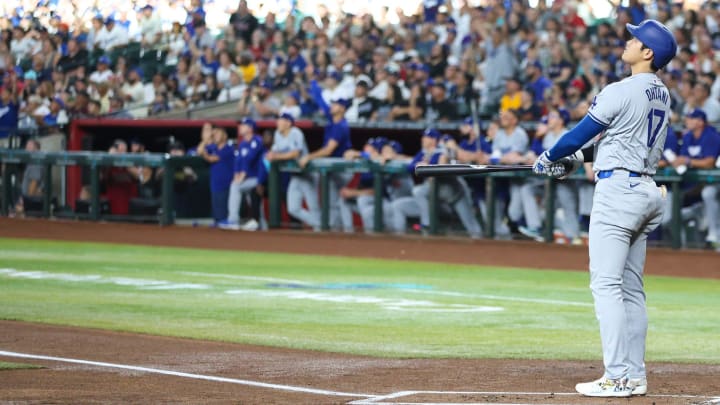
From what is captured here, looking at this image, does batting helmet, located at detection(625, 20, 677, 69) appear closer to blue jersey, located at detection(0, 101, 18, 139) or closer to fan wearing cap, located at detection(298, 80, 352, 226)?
fan wearing cap, located at detection(298, 80, 352, 226)

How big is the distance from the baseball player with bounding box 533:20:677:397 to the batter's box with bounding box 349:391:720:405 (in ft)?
0.38

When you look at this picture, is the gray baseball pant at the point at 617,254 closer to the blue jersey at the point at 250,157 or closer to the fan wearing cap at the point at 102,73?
the blue jersey at the point at 250,157

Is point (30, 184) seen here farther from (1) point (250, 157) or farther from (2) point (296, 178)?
(2) point (296, 178)

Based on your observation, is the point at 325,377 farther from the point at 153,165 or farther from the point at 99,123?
the point at 99,123

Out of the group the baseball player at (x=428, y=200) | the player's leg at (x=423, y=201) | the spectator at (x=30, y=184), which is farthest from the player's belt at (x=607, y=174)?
the spectator at (x=30, y=184)

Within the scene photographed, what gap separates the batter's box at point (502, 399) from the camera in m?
5.72

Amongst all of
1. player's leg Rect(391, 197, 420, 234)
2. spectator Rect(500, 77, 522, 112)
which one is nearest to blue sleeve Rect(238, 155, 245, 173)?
player's leg Rect(391, 197, 420, 234)

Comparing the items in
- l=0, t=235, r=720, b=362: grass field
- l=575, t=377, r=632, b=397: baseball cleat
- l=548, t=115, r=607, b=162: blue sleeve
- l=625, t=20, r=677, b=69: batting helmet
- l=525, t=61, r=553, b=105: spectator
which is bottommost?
l=0, t=235, r=720, b=362: grass field

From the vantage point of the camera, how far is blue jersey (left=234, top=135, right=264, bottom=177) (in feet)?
62.7

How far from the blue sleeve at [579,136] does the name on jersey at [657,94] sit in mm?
280

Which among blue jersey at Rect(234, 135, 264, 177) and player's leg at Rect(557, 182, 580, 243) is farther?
blue jersey at Rect(234, 135, 264, 177)

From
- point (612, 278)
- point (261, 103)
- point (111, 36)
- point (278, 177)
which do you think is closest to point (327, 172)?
point (278, 177)

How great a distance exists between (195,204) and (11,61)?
29.4ft

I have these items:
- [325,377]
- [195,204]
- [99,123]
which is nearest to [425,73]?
[195,204]
